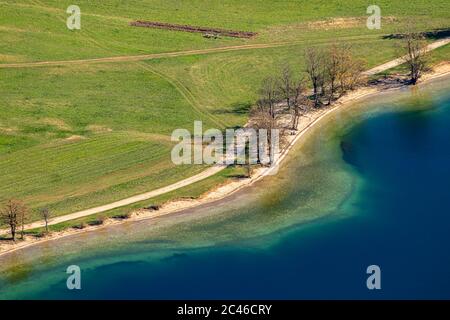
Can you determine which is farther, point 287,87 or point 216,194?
point 287,87

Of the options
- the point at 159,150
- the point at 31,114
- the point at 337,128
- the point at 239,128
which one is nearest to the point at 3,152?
the point at 31,114

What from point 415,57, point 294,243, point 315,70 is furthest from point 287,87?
point 294,243

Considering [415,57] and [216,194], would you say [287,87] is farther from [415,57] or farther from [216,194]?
[216,194]

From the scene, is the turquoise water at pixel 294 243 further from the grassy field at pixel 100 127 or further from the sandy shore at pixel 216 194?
the grassy field at pixel 100 127

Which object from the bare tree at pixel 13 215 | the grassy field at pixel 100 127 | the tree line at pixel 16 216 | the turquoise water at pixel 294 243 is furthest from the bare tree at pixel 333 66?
the bare tree at pixel 13 215

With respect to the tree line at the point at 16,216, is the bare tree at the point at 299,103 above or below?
above

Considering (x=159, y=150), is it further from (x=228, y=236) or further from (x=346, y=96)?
(x=346, y=96)
